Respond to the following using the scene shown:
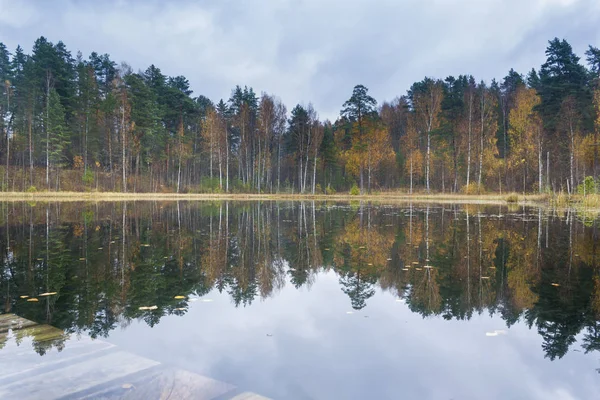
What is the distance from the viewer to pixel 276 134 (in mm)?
54094

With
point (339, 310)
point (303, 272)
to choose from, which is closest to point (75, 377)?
point (339, 310)

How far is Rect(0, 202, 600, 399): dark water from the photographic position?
351 cm

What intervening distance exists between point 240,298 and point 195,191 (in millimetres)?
45259

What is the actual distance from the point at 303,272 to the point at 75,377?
17.0 feet

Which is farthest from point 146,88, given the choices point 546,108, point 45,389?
point 45,389

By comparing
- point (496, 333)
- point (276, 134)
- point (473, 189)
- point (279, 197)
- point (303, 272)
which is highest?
point (276, 134)

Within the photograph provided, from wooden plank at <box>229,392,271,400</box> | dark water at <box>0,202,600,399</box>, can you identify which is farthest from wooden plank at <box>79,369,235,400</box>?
dark water at <box>0,202,600,399</box>

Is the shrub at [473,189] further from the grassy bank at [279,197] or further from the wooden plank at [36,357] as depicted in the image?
the wooden plank at [36,357]

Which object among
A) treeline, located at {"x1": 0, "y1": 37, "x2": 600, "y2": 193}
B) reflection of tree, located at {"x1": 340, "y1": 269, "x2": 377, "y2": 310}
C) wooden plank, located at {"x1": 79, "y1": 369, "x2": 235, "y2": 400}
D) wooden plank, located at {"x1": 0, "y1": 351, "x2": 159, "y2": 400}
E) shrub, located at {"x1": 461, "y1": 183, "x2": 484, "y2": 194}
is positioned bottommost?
reflection of tree, located at {"x1": 340, "y1": 269, "x2": 377, "y2": 310}

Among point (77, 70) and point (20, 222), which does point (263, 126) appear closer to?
point (77, 70)

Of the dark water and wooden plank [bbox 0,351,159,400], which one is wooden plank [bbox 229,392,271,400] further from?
wooden plank [bbox 0,351,159,400]

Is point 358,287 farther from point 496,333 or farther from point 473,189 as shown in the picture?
point 473,189

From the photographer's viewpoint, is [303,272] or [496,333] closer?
[496,333]

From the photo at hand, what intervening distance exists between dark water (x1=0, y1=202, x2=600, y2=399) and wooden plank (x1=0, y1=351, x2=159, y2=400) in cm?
46
